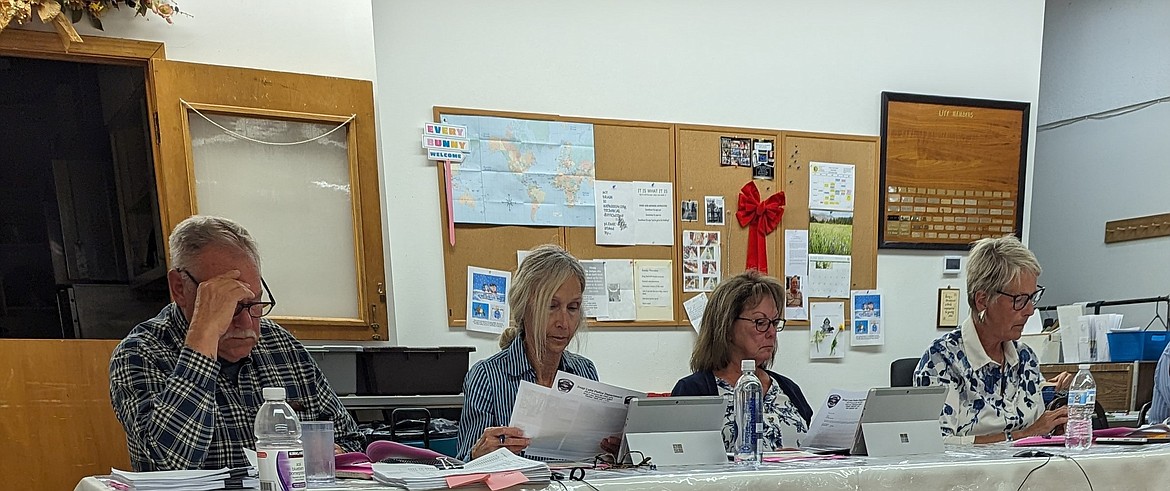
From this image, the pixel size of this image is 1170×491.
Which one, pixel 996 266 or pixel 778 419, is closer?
pixel 778 419

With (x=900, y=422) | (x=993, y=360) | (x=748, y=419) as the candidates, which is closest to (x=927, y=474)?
(x=900, y=422)

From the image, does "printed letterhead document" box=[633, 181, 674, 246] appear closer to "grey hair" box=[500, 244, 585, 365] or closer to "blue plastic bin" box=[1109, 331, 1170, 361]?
"grey hair" box=[500, 244, 585, 365]

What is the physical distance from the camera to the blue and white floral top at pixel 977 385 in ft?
7.20

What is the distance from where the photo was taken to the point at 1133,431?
6.98 ft

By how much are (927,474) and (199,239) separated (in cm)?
165

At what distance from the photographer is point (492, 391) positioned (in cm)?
200

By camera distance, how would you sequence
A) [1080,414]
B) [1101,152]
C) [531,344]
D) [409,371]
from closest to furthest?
[1080,414]
[531,344]
[409,371]
[1101,152]

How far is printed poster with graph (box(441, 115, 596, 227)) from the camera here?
3232mm

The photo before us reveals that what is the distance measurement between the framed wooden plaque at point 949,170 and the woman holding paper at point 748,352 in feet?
6.19

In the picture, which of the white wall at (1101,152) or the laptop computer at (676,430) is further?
the white wall at (1101,152)

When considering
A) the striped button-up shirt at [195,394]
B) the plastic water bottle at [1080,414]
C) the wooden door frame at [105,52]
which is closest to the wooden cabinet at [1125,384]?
the plastic water bottle at [1080,414]

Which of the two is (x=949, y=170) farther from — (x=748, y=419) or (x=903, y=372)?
(x=748, y=419)

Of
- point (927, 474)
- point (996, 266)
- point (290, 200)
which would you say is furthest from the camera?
point (290, 200)

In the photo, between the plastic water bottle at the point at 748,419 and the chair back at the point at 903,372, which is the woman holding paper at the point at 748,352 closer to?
the plastic water bottle at the point at 748,419
